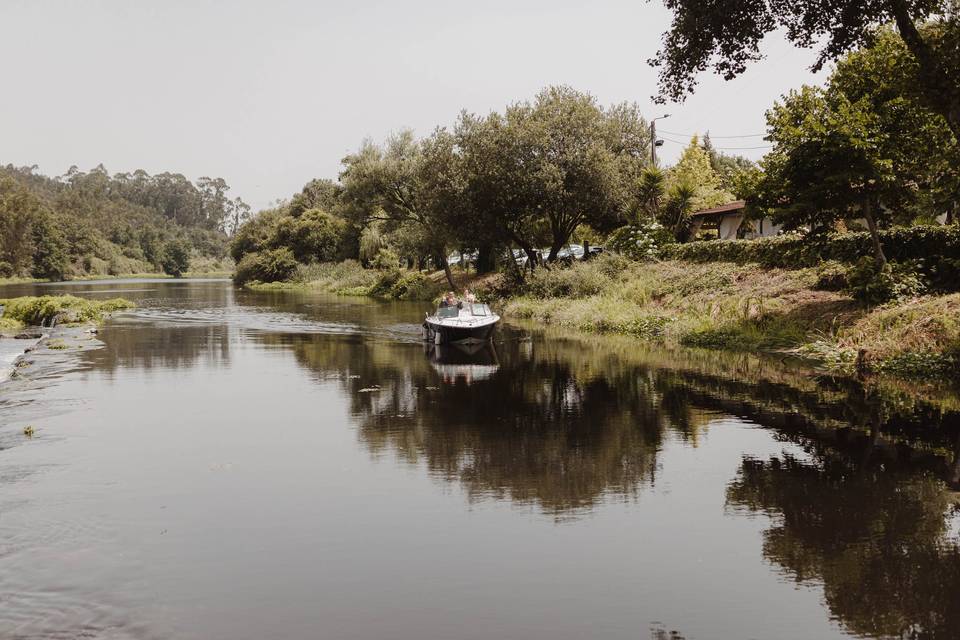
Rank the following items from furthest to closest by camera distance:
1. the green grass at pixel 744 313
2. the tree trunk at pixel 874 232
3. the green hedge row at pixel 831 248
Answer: the green hedge row at pixel 831 248 < the tree trunk at pixel 874 232 < the green grass at pixel 744 313

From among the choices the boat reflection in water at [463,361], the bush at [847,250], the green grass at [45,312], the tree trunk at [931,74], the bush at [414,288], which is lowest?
the boat reflection in water at [463,361]

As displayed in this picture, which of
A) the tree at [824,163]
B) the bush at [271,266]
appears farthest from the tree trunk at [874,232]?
the bush at [271,266]

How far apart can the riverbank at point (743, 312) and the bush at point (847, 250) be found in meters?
0.67

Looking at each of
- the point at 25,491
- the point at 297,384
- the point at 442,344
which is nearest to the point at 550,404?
the point at 297,384

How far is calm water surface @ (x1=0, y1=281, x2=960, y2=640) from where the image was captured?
645 cm

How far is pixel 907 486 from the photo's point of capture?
381 inches

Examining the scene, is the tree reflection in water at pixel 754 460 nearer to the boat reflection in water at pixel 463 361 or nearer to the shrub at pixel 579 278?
the boat reflection in water at pixel 463 361

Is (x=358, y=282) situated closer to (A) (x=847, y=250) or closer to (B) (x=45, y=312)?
(B) (x=45, y=312)

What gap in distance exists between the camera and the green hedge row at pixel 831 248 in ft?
75.5

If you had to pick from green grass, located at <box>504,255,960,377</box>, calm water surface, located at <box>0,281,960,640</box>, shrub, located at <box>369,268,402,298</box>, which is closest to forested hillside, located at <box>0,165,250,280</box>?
shrub, located at <box>369,268,402,298</box>

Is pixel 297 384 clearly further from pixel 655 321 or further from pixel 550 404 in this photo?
pixel 655 321

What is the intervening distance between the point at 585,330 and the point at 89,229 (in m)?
126

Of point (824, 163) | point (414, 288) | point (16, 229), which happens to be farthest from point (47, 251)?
point (824, 163)

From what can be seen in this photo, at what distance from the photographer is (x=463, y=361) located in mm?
23641
